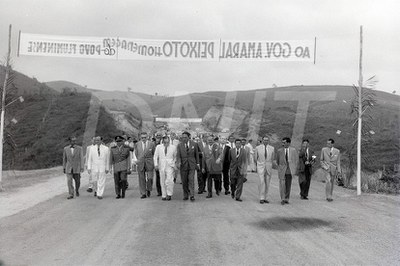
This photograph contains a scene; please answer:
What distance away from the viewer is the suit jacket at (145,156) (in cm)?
1402

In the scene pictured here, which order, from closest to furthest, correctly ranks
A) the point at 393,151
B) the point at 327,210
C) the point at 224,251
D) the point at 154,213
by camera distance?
the point at 224,251
the point at 154,213
the point at 327,210
the point at 393,151

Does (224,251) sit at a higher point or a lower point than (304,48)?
lower

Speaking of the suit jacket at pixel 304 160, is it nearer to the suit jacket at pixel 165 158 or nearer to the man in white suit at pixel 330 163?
the man in white suit at pixel 330 163

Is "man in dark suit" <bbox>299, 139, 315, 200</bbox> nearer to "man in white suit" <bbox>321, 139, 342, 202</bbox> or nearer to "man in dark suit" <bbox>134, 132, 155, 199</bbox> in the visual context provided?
"man in white suit" <bbox>321, 139, 342, 202</bbox>

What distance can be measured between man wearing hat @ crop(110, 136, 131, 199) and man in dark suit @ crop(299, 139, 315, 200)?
219 inches

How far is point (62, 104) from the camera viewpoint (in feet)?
170

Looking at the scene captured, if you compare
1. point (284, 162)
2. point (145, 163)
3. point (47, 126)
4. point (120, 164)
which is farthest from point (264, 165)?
point (47, 126)

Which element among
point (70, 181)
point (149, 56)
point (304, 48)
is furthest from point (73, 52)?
point (304, 48)

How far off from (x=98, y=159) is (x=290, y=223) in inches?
274

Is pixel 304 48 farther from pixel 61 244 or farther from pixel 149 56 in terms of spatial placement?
pixel 61 244

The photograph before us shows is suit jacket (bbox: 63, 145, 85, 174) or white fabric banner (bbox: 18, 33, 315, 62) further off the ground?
white fabric banner (bbox: 18, 33, 315, 62)

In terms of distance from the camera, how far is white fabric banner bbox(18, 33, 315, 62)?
16266 millimetres

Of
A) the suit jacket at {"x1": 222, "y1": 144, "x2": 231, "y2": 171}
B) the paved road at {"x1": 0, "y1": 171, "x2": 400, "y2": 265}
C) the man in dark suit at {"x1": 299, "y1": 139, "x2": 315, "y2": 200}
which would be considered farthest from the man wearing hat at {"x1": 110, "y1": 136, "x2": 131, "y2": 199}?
the man in dark suit at {"x1": 299, "y1": 139, "x2": 315, "y2": 200}

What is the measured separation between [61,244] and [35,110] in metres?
46.6
